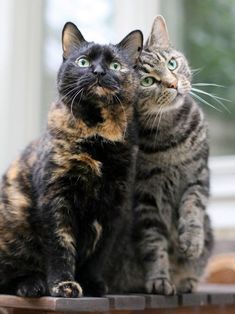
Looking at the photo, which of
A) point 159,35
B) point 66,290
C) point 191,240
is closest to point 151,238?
point 191,240

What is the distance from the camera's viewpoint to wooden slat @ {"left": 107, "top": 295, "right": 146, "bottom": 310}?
50.1 inches

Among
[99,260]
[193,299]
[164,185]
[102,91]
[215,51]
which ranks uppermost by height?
[215,51]

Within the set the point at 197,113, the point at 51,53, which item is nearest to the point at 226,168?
the point at 197,113

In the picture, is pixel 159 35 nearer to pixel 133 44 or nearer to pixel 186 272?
pixel 133 44

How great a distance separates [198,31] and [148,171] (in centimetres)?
122

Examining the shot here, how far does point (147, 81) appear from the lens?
59.9 inches

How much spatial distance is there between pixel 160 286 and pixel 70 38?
621 millimetres

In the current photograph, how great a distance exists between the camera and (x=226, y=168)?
2.39m

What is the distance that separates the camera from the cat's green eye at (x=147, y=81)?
4.97 feet

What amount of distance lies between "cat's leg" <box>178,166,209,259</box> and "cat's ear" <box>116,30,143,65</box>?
0.36 m

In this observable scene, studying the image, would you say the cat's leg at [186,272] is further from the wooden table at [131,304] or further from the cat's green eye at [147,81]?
the cat's green eye at [147,81]

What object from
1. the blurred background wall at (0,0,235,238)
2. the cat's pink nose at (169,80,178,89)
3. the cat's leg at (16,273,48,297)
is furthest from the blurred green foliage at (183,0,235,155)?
the cat's leg at (16,273,48,297)

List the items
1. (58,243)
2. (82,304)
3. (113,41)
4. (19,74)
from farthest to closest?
(19,74) < (113,41) < (58,243) < (82,304)

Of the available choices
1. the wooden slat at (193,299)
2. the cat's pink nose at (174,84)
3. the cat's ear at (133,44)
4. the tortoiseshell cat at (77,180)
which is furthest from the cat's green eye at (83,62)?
the wooden slat at (193,299)
